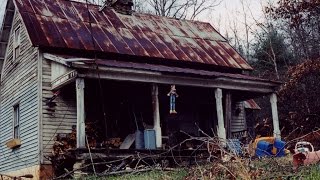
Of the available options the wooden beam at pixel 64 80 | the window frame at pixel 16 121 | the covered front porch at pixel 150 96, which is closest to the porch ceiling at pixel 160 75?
the covered front porch at pixel 150 96

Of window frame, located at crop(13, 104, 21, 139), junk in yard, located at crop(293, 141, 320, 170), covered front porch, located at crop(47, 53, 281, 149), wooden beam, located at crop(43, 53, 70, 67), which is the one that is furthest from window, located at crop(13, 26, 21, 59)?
junk in yard, located at crop(293, 141, 320, 170)

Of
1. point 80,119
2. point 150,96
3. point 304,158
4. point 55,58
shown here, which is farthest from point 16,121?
point 304,158

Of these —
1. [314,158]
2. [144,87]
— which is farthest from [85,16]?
[314,158]

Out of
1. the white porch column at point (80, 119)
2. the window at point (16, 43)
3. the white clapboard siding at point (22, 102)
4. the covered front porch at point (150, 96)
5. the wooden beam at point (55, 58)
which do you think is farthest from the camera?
the window at point (16, 43)

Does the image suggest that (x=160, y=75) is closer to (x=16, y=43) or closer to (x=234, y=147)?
(x=16, y=43)

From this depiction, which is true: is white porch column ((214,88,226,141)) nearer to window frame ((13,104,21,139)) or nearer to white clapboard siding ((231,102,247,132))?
white clapboard siding ((231,102,247,132))

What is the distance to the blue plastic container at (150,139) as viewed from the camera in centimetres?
1486

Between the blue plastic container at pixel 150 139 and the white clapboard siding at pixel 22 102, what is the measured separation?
3.66 metres

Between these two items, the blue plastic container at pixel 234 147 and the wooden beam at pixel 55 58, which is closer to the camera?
the blue plastic container at pixel 234 147

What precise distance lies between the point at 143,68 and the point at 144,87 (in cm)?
273

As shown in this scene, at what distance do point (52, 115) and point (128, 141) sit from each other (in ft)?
8.91

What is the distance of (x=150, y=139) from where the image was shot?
14.9 m

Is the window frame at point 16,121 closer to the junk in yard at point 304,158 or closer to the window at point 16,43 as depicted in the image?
the window at point 16,43

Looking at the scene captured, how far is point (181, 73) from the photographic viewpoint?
1541 centimetres
